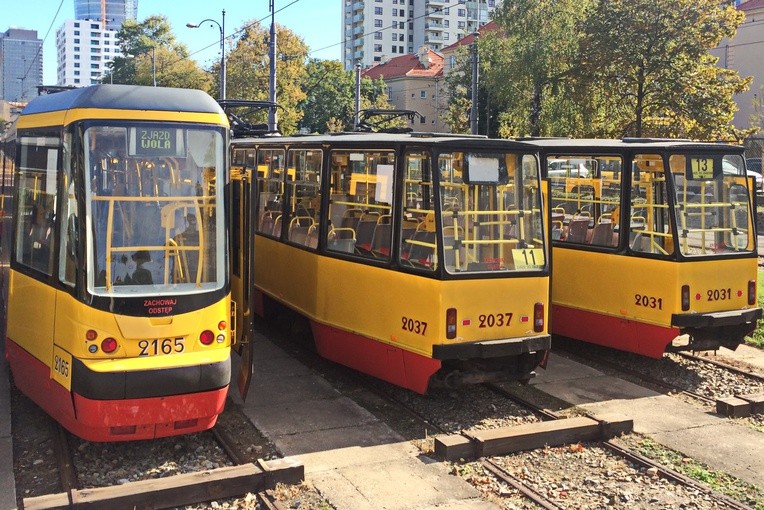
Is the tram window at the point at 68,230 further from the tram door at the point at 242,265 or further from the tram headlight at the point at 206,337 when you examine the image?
the tram door at the point at 242,265

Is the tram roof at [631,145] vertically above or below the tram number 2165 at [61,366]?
above

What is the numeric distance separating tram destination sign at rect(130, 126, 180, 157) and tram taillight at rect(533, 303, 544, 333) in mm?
3906

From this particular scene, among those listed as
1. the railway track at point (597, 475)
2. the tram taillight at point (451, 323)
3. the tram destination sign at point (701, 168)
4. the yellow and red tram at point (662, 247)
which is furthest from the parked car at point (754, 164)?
the tram taillight at point (451, 323)

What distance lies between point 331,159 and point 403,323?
2331mm

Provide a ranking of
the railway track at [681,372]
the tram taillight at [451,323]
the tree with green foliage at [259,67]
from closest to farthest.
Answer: the tram taillight at [451,323] < the railway track at [681,372] < the tree with green foliage at [259,67]

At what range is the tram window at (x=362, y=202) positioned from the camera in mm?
9336

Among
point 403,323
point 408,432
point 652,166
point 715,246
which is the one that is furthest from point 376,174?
point 715,246

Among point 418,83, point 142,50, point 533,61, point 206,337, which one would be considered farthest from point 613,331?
point 418,83

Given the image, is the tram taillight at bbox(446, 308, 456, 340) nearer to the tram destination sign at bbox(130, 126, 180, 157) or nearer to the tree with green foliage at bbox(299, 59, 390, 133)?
the tram destination sign at bbox(130, 126, 180, 157)

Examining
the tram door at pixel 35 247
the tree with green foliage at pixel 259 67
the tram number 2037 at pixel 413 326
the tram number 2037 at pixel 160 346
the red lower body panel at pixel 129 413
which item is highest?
the tree with green foliage at pixel 259 67

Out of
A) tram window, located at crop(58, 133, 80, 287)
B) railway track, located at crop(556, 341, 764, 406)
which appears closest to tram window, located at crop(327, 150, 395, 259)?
tram window, located at crop(58, 133, 80, 287)

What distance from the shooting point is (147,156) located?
724 centimetres

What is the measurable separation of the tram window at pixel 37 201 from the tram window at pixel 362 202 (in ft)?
10.7

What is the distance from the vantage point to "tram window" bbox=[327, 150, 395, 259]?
30.6ft
